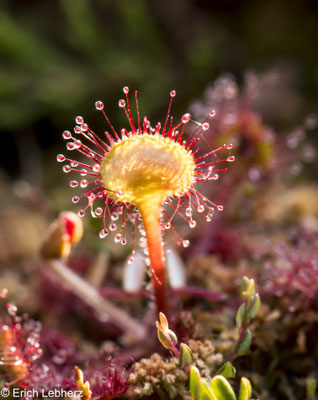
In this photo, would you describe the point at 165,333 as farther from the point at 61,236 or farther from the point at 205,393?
the point at 61,236

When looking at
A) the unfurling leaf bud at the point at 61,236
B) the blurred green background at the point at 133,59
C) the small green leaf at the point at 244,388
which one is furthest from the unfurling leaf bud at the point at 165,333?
the blurred green background at the point at 133,59

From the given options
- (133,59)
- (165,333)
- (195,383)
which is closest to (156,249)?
(165,333)

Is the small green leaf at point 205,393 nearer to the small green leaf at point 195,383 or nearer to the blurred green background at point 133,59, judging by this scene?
the small green leaf at point 195,383

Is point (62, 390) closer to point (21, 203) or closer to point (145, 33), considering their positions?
point (21, 203)

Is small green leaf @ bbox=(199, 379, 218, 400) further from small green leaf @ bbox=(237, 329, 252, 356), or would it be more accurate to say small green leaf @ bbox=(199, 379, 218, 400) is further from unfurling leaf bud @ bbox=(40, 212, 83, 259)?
unfurling leaf bud @ bbox=(40, 212, 83, 259)

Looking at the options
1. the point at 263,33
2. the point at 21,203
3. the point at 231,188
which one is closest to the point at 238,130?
the point at 231,188

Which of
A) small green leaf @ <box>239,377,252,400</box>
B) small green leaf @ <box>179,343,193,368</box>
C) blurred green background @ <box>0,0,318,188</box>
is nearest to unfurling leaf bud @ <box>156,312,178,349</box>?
small green leaf @ <box>179,343,193,368</box>
